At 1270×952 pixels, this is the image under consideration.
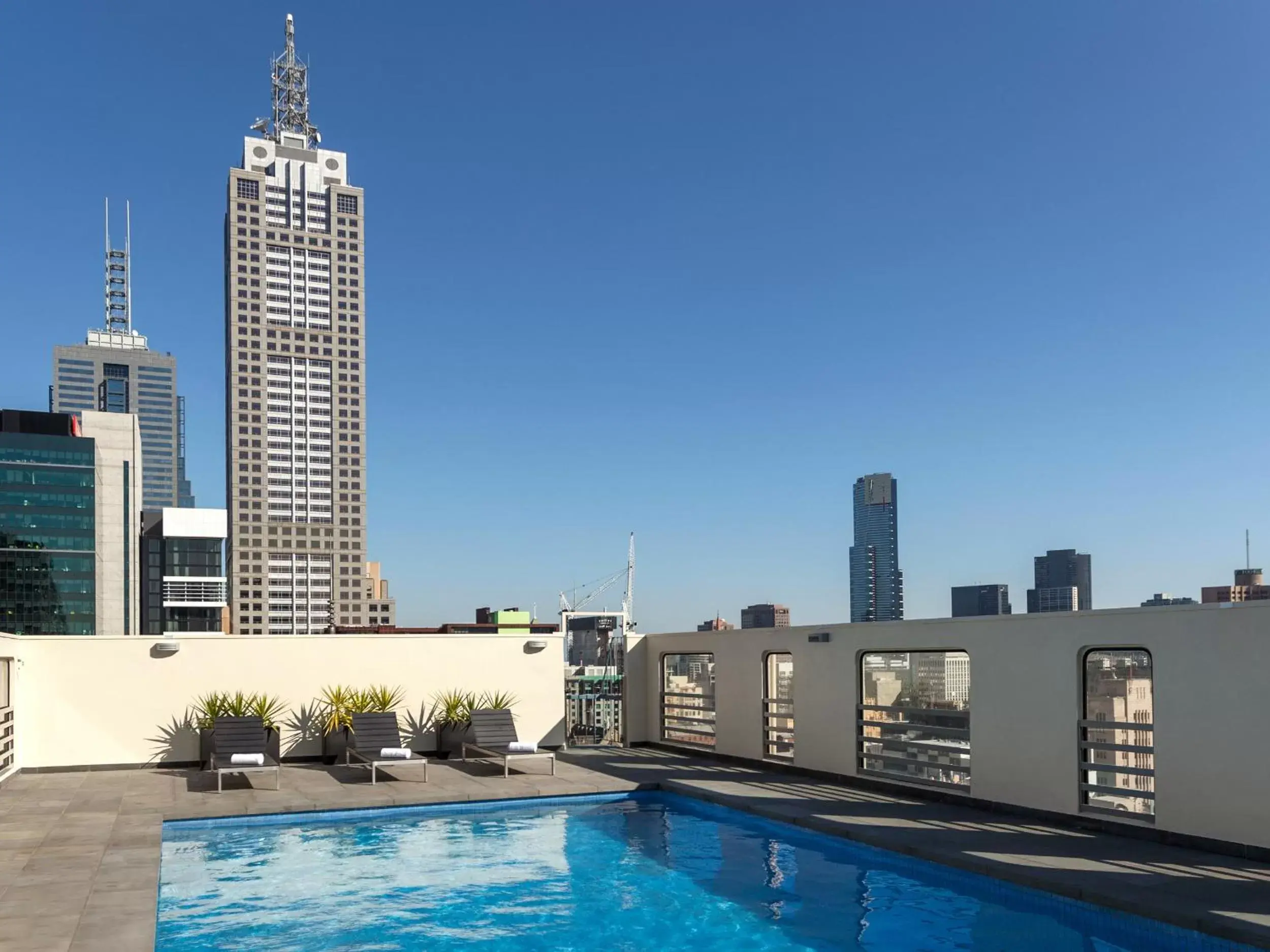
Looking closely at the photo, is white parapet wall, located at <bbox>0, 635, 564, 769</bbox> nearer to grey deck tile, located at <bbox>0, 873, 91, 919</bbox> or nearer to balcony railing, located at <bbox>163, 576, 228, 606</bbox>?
grey deck tile, located at <bbox>0, 873, 91, 919</bbox>

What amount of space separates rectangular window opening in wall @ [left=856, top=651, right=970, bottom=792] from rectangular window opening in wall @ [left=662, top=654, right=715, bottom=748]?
3.11m

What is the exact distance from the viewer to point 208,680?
13.4 metres

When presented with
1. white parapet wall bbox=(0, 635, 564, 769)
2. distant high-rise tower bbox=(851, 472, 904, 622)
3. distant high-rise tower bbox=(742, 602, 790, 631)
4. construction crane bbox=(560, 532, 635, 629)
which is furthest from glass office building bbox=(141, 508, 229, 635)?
white parapet wall bbox=(0, 635, 564, 769)

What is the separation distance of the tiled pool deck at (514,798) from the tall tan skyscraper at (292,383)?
132548 millimetres

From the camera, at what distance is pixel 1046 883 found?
6.95m

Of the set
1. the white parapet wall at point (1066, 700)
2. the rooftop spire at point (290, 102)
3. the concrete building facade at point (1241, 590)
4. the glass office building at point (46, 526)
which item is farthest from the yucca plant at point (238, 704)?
the rooftop spire at point (290, 102)

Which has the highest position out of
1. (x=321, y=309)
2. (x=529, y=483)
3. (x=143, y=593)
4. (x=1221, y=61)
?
(x=321, y=309)

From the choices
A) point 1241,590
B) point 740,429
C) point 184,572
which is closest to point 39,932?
point 1241,590

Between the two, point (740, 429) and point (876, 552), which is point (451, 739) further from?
point (876, 552)

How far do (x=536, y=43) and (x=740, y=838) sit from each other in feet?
56.4

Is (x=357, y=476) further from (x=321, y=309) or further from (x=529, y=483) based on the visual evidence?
(x=529, y=483)

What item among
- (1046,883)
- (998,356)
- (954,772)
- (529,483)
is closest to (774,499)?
(529,483)

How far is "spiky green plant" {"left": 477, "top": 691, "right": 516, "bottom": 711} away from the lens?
14.6 meters

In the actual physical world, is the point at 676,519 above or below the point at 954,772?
above
